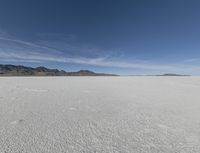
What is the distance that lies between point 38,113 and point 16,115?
15.4 inches

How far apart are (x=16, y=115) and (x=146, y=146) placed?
2402 mm

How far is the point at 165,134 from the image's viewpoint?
6.75ft

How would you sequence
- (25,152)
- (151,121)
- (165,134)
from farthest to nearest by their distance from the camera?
(151,121) → (165,134) → (25,152)

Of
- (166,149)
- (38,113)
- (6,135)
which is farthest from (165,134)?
(38,113)

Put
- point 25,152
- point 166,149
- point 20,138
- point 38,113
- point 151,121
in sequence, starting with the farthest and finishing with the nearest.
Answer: point 38,113 → point 151,121 → point 20,138 → point 166,149 → point 25,152

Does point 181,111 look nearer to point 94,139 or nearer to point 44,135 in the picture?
point 94,139

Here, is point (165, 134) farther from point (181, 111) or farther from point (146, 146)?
point (181, 111)

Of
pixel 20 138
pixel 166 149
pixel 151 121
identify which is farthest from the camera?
pixel 151 121

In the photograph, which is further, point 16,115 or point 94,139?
point 16,115

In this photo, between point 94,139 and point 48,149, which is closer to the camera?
point 48,149

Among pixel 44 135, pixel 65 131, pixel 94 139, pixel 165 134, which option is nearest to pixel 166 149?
pixel 165 134

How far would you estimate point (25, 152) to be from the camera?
1555 mm

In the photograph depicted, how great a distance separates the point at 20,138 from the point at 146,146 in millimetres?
1589

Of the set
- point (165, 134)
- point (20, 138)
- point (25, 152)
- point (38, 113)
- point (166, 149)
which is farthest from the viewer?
point (38, 113)
